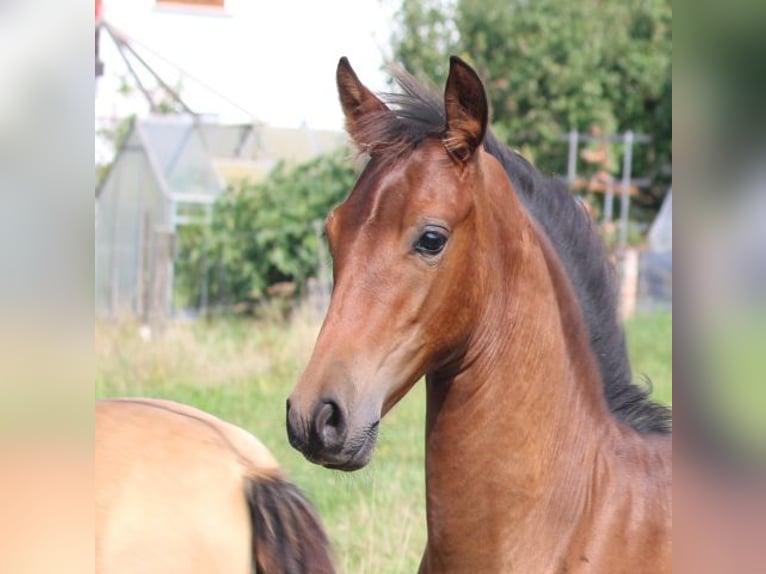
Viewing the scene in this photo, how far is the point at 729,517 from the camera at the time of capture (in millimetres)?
1104

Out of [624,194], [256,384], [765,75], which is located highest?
[765,75]

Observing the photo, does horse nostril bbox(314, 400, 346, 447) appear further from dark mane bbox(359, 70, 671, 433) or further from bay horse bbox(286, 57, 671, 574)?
dark mane bbox(359, 70, 671, 433)

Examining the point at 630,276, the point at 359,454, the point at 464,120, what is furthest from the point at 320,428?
the point at 630,276

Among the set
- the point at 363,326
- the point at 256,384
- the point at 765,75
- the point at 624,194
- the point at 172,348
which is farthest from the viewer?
the point at 624,194

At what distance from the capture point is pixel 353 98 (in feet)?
8.99

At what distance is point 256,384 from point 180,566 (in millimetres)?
6955

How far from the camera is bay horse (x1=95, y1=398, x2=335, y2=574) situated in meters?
2.33

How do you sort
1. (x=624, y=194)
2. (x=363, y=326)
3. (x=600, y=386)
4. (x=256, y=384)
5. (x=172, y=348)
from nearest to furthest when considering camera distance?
(x=363, y=326) → (x=600, y=386) → (x=256, y=384) → (x=172, y=348) → (x=624, y=194)

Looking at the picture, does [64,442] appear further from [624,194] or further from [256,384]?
[624,194]

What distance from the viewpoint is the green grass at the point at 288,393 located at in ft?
15.2

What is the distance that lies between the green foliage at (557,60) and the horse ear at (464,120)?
17779mm

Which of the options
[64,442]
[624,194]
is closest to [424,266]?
[64,442]

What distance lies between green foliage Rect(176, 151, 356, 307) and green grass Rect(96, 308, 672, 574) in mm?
1611

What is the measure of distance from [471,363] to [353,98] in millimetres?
761
